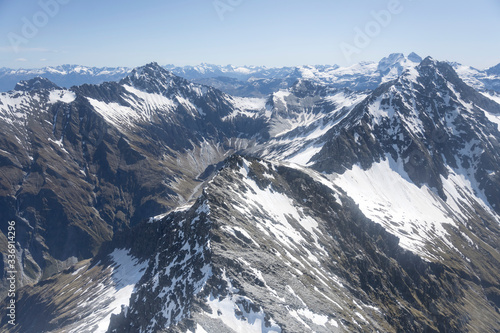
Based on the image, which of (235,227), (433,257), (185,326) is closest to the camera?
(185,326)

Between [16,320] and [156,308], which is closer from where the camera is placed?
[156,308]

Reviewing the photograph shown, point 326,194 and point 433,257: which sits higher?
point 326,194

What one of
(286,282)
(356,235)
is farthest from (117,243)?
(356,235)

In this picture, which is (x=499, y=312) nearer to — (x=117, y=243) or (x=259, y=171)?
(x=259, y=171)

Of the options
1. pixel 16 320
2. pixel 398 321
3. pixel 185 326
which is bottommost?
pixel 16 320

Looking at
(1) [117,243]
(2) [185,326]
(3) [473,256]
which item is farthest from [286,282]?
(3) [473,256]

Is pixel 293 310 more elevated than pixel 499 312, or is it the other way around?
pixel 293 310

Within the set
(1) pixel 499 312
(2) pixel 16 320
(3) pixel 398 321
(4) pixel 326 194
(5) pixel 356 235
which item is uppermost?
(4) pixel 326 194

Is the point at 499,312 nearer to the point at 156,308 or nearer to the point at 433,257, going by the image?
the point at 433,257

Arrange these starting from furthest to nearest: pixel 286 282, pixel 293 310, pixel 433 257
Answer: pixel 433 257
pixel 286 282
pixel 293 310
